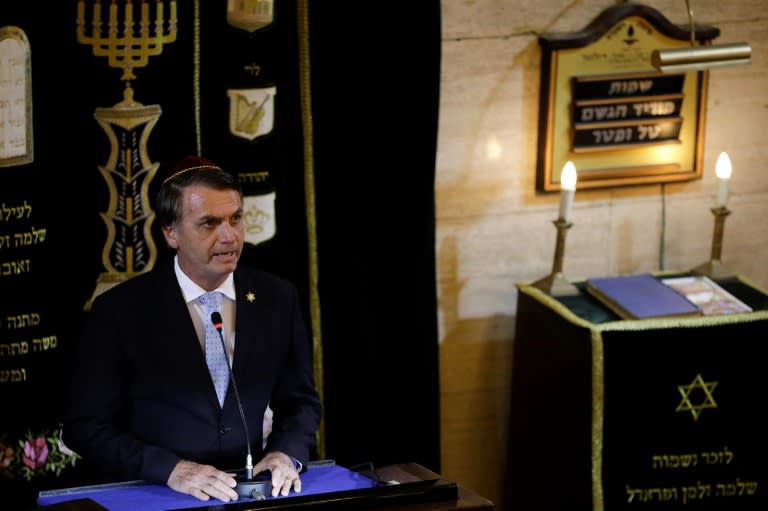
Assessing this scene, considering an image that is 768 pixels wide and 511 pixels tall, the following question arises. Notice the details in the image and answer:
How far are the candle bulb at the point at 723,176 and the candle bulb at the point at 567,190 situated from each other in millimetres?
588

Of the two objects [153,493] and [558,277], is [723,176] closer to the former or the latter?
[558,277]

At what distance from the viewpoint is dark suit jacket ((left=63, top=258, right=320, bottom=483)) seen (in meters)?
2.92

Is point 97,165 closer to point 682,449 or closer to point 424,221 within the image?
A: point 424,221

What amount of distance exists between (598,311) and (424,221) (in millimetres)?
700

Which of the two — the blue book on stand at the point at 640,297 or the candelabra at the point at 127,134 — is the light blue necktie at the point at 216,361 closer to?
the candelabra at the point at 127,134

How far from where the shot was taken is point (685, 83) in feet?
14.8

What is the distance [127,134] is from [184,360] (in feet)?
3.60

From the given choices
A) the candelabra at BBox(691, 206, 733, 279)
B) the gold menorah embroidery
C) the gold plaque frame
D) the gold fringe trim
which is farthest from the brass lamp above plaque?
the gold menorah embroidery

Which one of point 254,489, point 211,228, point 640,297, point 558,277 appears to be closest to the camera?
point 254,489

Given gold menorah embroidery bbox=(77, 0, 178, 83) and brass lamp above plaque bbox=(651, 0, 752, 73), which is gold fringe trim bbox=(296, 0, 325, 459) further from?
brass lamp above plaque bbox=(651, 0, 752, 73)

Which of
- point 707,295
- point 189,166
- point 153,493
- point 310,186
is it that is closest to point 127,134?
point 310,186

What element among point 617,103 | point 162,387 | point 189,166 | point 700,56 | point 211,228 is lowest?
point 162,387

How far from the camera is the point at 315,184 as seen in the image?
4.02 metres

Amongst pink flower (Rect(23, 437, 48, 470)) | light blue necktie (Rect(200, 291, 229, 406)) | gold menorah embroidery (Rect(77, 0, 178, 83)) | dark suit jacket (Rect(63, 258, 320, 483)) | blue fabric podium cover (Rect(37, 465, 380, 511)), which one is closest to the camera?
blue fabric podium cover (Rect(37, 465, 380, 511))
